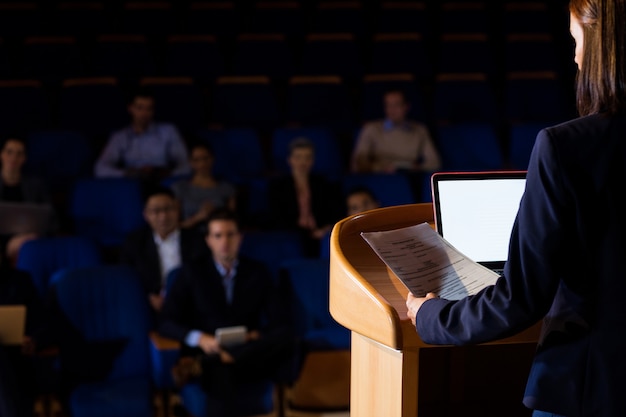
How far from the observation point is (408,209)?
0.91 meters

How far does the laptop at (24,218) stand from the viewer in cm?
242

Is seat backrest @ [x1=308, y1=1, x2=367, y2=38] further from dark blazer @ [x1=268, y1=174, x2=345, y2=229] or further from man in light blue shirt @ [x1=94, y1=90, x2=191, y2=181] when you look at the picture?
dark blazer @ [x1=268, y1=174, x2=345, y2=229]

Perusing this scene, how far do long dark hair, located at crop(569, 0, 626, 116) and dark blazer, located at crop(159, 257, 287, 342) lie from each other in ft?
4.96

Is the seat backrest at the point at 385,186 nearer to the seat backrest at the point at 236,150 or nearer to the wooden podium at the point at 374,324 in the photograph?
the seat backrest at the point at 236,150

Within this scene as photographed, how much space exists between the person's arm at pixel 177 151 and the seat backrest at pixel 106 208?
0.36 meters

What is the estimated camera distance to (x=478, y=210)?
891 mm

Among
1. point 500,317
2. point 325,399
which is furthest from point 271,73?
point 500,317

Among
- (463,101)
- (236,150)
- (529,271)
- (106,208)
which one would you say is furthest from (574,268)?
(463,101)

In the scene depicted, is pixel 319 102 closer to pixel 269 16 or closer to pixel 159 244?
pixel 269 16

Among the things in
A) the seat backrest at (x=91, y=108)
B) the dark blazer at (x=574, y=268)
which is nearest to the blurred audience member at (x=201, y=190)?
the seat backrest at (x=91, y=108)

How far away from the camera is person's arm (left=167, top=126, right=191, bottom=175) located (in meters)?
3.00

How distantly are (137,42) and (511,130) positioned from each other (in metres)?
1.41

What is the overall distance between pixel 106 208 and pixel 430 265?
2013 mm

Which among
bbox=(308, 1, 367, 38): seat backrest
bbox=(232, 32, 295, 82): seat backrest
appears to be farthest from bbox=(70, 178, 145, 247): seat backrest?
bbox=(308, 1, 367, 38): seat backrest
